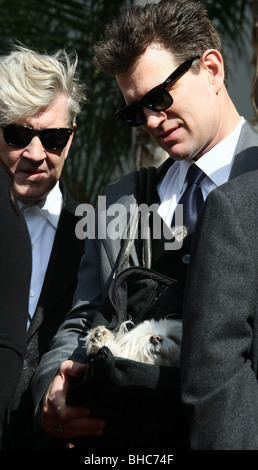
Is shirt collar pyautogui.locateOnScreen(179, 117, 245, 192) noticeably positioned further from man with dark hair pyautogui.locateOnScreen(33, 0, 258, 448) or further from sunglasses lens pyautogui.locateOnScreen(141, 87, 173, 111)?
sunglasses lens pyautogui.locateOnScreen(141, 87, 173, 111)

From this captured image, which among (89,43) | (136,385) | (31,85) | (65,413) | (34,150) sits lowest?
(65,413)

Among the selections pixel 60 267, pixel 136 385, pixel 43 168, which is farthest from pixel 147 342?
pixel 43 168

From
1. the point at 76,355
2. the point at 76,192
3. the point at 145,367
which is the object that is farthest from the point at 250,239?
the point at 76,192

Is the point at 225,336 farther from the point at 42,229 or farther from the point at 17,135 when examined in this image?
the point at 17,135

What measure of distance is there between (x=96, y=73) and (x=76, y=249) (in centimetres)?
384

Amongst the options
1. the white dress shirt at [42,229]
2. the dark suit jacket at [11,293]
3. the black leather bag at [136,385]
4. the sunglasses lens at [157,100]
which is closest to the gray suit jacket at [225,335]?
the black leather bag at [136,385]

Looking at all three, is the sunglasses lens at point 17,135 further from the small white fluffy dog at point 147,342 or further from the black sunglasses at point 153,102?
the small white fluffy dog at point 147,342

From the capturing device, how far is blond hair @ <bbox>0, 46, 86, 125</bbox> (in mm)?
3729

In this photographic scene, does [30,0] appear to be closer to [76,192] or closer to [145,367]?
[76,192]

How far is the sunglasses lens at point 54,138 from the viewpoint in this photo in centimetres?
377

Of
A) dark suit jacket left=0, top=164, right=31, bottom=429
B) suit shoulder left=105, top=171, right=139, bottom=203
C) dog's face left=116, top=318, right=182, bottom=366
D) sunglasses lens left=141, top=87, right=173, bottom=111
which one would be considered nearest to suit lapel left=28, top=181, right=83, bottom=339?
suit shoulder left=105, top=171, right=139, bottom=203

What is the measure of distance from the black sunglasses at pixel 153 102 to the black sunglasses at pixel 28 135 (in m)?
0.67

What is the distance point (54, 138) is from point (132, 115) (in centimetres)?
72

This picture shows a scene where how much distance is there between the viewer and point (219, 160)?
305 cm
